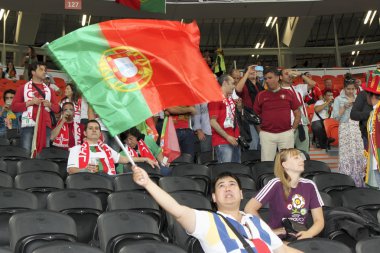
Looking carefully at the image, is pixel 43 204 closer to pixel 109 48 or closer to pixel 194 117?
pixel 109 48

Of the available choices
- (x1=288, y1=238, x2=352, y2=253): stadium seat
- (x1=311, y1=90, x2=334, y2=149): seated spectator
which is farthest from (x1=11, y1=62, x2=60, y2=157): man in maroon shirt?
(x1=288, y1=238, x2=352, y2=253): stadium seat

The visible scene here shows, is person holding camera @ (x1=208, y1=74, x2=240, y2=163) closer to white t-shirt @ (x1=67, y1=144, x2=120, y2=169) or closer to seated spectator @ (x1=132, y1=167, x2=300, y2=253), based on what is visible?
white t-shirt @ (x1=67, y1=144, x2=120, y2=169)

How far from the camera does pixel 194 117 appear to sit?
9.48m

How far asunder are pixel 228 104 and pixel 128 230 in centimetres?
399

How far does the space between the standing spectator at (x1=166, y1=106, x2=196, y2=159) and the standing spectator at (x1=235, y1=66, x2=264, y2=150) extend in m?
0.84

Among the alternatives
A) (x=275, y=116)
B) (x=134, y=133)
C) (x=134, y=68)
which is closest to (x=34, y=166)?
(x=134, y=133)

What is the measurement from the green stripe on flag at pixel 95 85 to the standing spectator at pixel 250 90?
5139 mm

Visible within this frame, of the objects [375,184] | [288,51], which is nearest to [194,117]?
[375,184]

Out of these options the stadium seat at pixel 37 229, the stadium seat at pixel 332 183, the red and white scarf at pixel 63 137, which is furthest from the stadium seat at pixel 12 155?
the stadium seat at pixel 332 183

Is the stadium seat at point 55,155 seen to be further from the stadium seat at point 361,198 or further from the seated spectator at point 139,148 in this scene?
the stadium seat at point 361,198

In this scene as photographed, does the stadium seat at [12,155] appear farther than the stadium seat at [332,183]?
Yes

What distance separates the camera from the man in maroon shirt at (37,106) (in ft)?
29.2

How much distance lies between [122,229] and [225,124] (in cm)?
384

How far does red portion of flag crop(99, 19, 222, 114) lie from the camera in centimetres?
478
